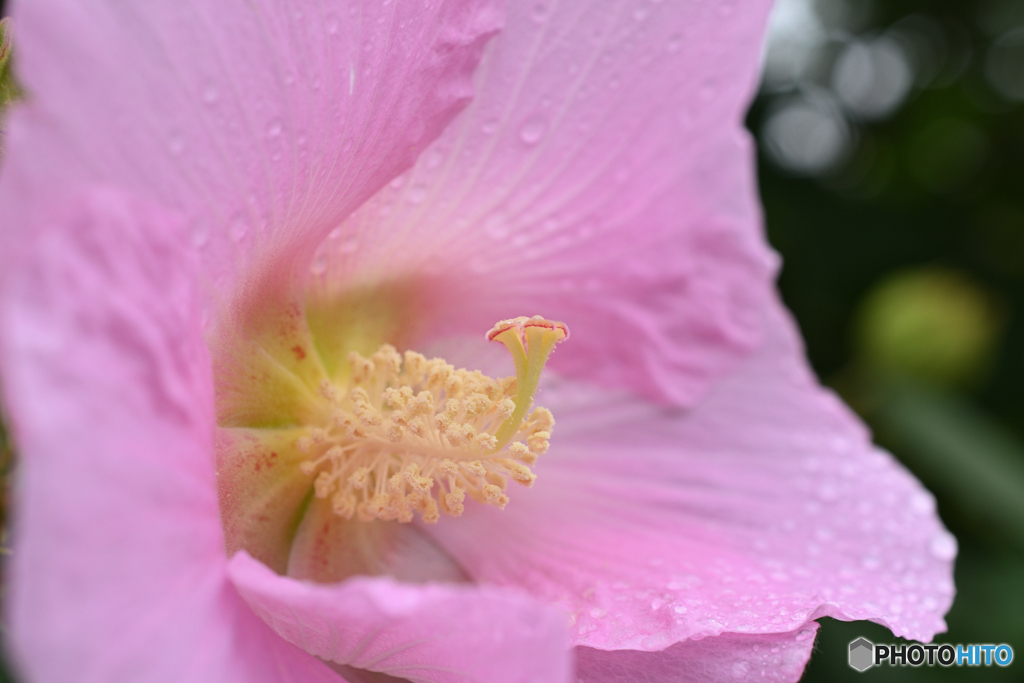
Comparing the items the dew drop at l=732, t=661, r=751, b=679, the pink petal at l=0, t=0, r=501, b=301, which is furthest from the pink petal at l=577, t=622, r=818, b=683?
the pink petal at l=0, t=0, r=501, b=301

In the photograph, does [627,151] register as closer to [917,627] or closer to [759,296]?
[759,296]

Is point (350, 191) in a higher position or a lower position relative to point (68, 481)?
higher

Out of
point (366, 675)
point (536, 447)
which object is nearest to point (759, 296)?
point (536, 447)

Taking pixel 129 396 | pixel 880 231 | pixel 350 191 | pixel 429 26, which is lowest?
pixel 129 396

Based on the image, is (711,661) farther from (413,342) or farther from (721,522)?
(413,342)

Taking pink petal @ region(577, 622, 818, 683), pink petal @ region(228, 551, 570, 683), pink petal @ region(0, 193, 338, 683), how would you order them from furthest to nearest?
1. pink petal @ region(577, 622, 818, 683)
2. pink petal @ region(228, 551, 570, 683)
3. pink petal @ region(0, 193, 338, 683)

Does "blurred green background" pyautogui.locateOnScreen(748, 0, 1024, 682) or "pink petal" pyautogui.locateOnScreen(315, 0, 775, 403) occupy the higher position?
"blurred green background" pyautogui.locateOnScreen(748, 0, 1024, 682)

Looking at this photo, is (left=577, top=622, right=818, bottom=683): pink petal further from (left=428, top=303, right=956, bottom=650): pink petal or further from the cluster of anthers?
the cluster of anthers

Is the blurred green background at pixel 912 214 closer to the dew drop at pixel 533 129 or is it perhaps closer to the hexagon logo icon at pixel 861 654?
the hexagon logo icon at pixel 861 654
